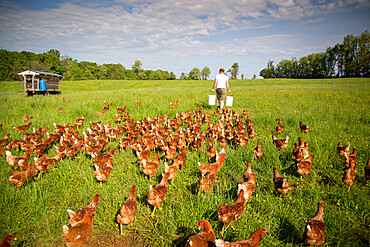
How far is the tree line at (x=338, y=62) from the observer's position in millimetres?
74750

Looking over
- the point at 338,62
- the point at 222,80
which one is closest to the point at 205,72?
the point at 338,62

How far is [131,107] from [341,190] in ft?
37.2

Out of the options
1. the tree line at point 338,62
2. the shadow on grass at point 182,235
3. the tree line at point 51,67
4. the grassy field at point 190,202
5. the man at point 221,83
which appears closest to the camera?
the shadow on grass at point 182,235

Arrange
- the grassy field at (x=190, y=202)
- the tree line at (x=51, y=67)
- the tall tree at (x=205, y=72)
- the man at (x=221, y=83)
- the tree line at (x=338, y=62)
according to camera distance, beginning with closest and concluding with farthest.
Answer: the grassy field at (x=190, y=202), the man at (x=221, y=83), the tree line at (x=51, y=67), the tree line at (x=338, y=62), the tall tree at (x=205, y=72)

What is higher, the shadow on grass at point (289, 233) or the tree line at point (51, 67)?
the tree line at point (51, 67)

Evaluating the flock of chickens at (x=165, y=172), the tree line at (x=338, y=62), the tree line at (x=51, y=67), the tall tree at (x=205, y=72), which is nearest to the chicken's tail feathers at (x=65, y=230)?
the flock of chickens at (x=165, y=172)

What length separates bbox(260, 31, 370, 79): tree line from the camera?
7475 cm

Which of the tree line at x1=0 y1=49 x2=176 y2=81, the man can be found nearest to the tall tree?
the tree line at x1=0 y1=49 x2=176 y2=81

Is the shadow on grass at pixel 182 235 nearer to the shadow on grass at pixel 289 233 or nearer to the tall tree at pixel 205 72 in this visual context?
the shadow on grass at pixel 289 233

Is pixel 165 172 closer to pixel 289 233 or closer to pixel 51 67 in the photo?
pixel 289 233

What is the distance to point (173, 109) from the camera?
11.9 metres

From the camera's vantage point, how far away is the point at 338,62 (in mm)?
87562

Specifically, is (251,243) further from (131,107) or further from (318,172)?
(131,107)

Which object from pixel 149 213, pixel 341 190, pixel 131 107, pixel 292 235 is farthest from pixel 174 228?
pixel 131 107
